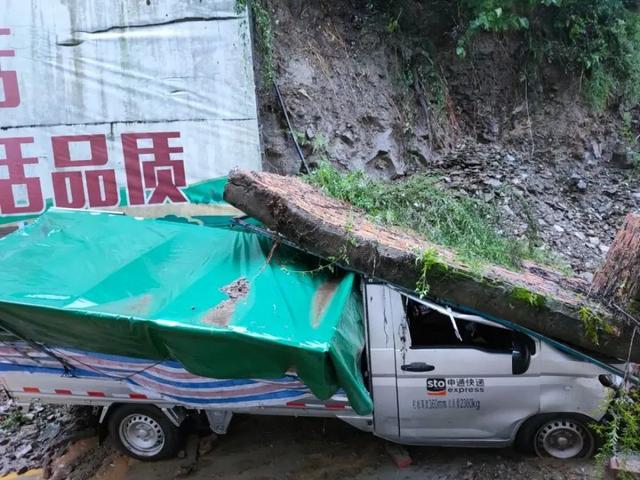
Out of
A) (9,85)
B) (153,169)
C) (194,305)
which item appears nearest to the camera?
(194,305)

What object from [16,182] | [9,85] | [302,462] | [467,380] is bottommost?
[302,462]

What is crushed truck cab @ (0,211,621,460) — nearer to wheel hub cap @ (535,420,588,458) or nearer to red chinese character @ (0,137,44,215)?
wheel hub cap @ (535,420,588,458)

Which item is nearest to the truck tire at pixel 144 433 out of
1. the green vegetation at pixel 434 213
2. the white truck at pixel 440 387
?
the white truck at pixel 440 387

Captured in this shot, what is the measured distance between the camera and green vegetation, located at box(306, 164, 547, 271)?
5.09 meters

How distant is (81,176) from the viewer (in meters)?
6.72

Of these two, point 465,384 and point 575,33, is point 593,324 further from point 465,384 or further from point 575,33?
point 575,33

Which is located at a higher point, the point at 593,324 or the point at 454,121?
the point at 454,121

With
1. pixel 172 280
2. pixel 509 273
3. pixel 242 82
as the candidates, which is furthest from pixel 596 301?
pixel 242 82

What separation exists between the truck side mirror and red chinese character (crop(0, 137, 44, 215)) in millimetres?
5953

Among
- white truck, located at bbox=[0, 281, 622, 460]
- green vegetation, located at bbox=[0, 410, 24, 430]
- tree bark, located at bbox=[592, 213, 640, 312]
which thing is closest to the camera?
tree bark, located at bbox=[592, 213, 640, 312]

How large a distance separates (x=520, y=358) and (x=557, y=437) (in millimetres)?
745

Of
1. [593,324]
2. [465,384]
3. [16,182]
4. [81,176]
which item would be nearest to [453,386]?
[465,384]

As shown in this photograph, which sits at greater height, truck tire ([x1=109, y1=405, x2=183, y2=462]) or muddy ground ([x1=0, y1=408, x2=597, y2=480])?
truck tire ([x1=109, y1=405, x2=183, y2=462])

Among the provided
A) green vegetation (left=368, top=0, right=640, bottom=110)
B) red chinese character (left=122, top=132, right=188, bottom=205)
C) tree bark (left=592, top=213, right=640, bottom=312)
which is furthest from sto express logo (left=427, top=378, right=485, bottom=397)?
green vegetation (left=368, top=0, right=640, bottom=110)
